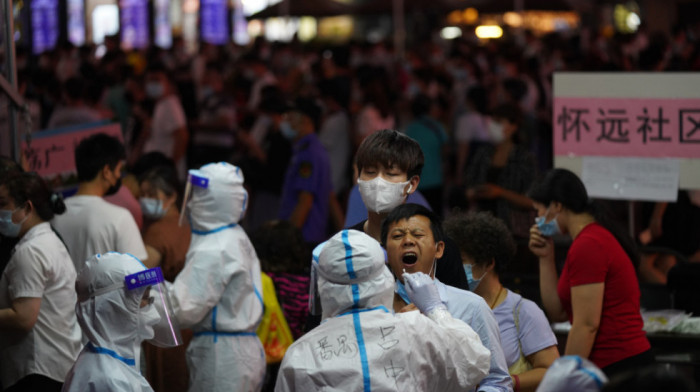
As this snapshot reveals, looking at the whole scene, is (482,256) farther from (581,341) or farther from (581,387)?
(581,387)

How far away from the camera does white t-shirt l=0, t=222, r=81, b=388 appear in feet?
16.7

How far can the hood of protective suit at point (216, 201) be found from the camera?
18.5 ft

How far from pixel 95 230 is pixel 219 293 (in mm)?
906

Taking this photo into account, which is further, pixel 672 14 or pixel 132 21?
pixel 132 21

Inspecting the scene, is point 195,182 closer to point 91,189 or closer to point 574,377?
point 91,189

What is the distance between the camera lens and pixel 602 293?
529 cm

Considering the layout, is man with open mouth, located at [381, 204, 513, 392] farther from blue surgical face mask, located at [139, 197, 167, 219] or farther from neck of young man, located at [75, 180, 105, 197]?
blue surgical face mask, located at [139, 197, 167, 219]

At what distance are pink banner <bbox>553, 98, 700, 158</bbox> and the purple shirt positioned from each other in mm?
2308

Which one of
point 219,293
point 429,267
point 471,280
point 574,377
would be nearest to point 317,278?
point 429,267

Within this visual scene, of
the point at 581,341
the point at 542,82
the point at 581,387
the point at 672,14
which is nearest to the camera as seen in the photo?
the point at 581,387

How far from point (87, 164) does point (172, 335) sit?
5.86 feet

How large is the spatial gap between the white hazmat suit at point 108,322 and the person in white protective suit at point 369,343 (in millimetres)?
826

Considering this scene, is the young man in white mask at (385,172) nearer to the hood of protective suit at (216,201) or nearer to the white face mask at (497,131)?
the hood of protective suit at (216,201)

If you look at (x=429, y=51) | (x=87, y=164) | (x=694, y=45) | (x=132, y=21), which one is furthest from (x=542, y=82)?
(x=132, y=21)
